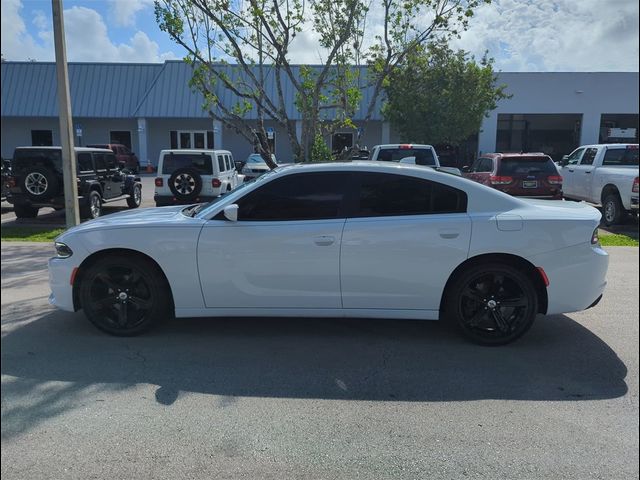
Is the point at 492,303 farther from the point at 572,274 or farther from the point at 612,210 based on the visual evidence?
the point at 612,210

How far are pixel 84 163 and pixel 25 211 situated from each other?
173 centimetres

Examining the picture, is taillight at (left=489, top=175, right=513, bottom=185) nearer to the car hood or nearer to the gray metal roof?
the car hood

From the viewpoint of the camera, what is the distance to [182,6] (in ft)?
30.0

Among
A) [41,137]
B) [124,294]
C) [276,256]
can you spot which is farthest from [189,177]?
[41,137]

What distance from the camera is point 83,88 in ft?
105

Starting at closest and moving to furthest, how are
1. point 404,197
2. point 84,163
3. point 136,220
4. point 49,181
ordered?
point 404,197, point 136,220, point 49,181, point 84,163

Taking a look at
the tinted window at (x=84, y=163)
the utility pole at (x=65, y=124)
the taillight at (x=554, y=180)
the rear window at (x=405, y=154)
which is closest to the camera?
the utility pole at (x=65, y=124)

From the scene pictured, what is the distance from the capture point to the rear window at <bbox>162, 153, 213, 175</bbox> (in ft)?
42.2

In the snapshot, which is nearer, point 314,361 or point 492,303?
point 314,361

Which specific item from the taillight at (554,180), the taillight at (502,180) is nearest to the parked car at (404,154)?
the taillight at (502,180)

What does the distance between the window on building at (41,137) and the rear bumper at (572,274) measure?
36.8 metres

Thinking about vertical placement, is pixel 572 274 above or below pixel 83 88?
below

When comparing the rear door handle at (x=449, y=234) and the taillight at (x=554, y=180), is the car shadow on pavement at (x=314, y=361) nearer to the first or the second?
the rear door handle at (x=449, y=234)

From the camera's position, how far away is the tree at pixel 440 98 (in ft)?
73.4
